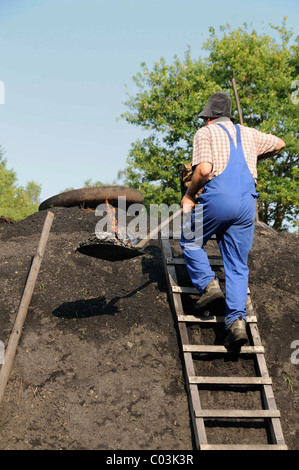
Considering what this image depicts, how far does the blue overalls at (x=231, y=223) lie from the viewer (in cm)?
455

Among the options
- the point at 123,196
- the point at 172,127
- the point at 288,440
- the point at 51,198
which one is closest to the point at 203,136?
the point at 288,440

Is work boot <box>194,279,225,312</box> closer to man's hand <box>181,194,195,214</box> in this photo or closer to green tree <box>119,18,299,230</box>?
man's hand <box>181,194,195,214</box>

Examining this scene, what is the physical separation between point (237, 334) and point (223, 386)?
0.68 m

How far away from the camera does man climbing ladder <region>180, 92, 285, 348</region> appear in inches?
179

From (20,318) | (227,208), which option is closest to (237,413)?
(227,208)

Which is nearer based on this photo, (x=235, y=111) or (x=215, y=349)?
(x=215, y=349)

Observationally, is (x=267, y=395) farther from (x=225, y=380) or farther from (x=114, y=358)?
(x=114, y=358)

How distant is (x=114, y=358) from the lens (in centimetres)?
486

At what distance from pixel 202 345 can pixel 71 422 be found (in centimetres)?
160

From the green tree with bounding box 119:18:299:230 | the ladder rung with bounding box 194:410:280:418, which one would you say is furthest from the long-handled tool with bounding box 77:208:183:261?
the green tree with bounding box 119:18:299:230

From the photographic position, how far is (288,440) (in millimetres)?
4203

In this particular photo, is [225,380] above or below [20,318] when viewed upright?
below

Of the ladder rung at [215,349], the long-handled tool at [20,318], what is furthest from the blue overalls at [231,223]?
the long-handled tool at [20,318]

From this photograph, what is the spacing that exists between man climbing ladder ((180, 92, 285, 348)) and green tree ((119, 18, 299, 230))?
15406 millimetres
